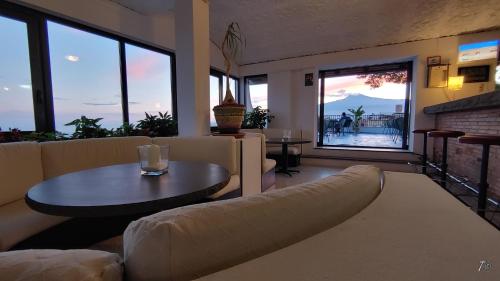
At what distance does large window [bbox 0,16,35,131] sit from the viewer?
2346mm

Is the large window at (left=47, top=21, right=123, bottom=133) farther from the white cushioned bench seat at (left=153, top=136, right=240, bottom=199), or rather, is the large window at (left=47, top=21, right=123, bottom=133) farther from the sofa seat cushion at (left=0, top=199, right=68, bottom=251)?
the sofa seat cushion at (left=0, top=199, right=68, bottom=251)

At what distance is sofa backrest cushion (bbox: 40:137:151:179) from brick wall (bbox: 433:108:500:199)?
4189 millimetres

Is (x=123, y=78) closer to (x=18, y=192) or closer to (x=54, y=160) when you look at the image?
(x=54, y=160)

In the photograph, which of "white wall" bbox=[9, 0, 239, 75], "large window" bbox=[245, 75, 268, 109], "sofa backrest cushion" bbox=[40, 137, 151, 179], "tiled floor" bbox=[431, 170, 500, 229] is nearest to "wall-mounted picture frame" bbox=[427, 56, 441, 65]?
"tiled floor" bbox=[431, 170, 500, 229]

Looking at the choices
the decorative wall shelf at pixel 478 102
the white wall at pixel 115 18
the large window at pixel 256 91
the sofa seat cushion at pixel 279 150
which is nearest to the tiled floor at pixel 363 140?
the sofa seat cushion at pixel 279 150

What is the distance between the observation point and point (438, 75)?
14.7ft

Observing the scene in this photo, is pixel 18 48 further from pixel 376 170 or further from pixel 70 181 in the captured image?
pixel 376 170

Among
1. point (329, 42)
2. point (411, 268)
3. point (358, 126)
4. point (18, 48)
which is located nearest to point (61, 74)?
point (18, 48)

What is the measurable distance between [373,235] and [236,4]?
436cm

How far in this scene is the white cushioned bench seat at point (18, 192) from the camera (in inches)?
51.8

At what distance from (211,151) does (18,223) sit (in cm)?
146

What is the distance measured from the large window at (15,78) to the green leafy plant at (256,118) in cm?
391

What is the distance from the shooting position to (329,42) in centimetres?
498

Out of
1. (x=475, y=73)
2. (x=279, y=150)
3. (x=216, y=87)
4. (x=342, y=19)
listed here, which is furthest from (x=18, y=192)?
(x=475, y=73)
